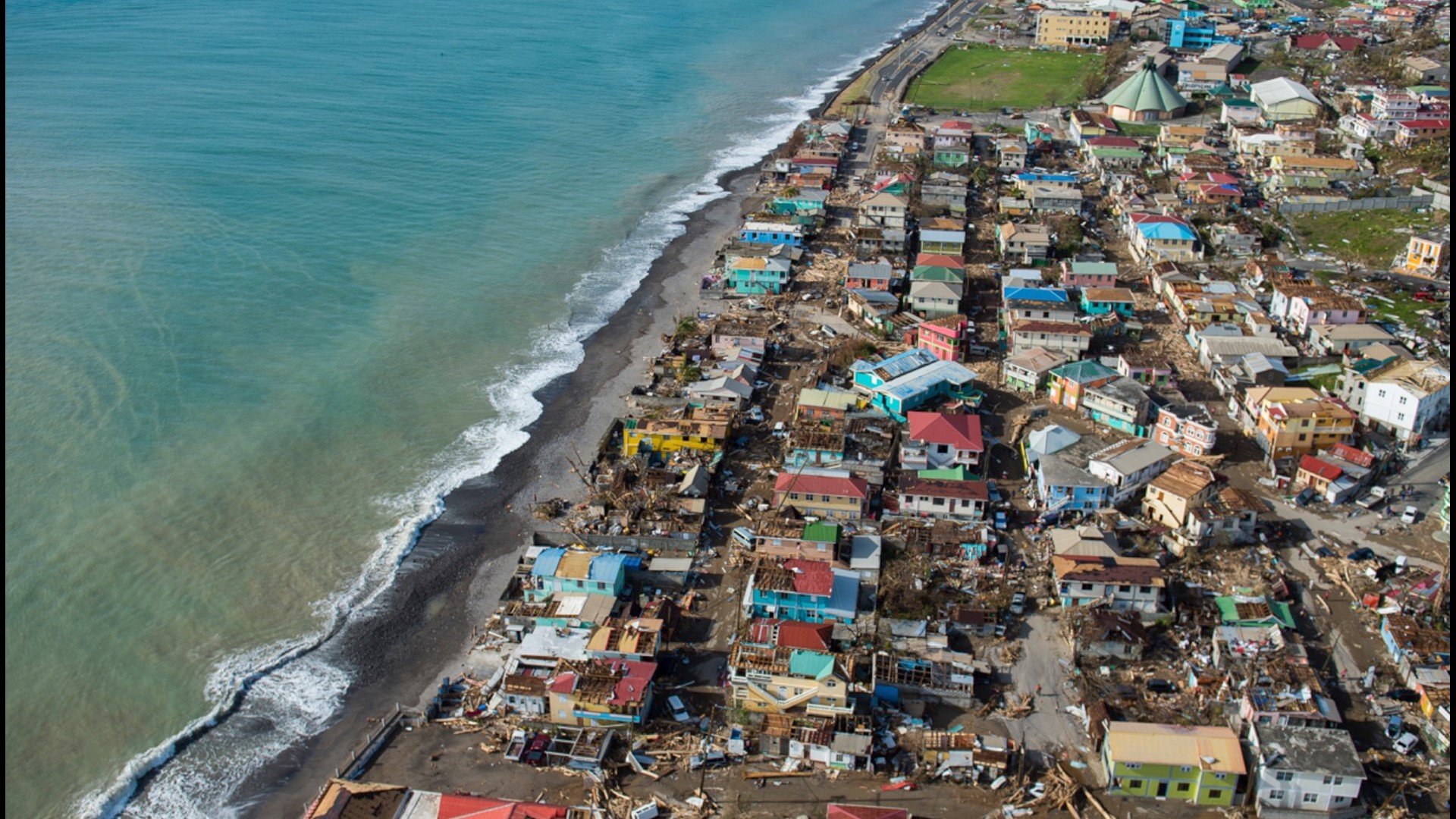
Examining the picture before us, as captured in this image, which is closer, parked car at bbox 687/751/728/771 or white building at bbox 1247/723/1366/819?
white building at bbox 1247/723/1366/819

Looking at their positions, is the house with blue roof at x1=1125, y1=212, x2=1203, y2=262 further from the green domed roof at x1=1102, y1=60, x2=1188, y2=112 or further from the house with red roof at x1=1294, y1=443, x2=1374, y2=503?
the green domed roof at x1=1102, y1=60, x2=1188, y2=112

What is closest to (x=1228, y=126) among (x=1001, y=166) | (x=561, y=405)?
(x=1001, y=166)

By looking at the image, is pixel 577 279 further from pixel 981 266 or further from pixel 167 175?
pixel 167 175

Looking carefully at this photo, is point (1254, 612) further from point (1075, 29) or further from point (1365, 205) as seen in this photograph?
point (1075, 29)

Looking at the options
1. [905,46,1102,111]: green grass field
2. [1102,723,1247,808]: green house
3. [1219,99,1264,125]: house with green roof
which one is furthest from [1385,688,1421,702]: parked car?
[905,46,1102,111]: green grass field

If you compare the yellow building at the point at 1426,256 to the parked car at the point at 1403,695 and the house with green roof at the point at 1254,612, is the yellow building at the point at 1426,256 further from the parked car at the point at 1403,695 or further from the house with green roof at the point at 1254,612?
the parked car at the point at 1403,695

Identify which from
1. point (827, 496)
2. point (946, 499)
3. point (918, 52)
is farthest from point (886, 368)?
point (918, 52)

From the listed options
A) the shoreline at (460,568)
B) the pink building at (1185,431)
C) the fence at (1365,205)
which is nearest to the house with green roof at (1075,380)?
the pink building at (1185,431)
